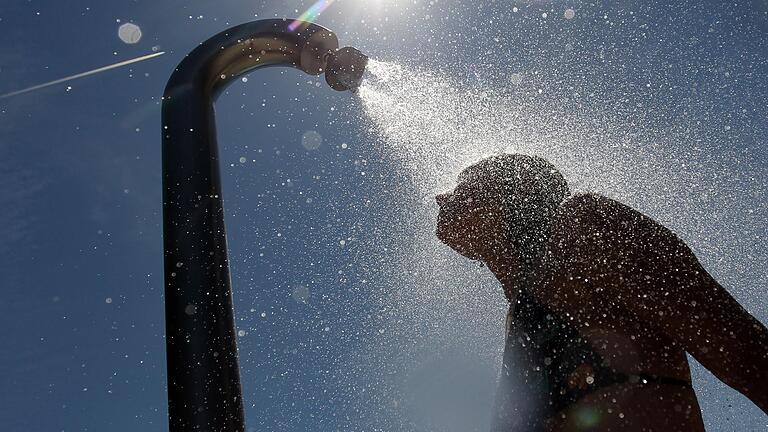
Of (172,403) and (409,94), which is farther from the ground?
(172,403)

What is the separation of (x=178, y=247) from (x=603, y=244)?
54.1 inches

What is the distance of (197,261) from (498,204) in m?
1.59

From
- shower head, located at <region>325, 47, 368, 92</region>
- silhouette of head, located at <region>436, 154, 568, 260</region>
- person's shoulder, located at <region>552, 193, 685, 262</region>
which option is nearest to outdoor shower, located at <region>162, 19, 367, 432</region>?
shower head, located at <region>325, 47, 368, 92</region>

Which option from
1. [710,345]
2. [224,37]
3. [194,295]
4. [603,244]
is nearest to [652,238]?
[603,244]

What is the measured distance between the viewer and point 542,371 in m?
2.01

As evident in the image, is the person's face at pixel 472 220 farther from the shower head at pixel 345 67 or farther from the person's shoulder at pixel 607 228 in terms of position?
the shower head at pixel 345 67

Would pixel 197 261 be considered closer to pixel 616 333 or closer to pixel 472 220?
pixel 616 333

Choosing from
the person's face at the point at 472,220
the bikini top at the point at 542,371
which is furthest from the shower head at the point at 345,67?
the bikini top at the point at 542,371

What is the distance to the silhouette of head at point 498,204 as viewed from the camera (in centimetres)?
257

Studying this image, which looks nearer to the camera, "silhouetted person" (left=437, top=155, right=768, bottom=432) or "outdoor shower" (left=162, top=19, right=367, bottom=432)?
"outdoor shower" (left=162, top=19, right=367, bottom=432)

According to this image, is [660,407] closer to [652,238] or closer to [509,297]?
[652,238]

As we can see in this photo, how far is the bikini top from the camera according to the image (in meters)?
1.88

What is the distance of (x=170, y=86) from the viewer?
73.0 inches

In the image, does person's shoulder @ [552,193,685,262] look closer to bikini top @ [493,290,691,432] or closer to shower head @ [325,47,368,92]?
bikini top @ [493,290,691,432]
